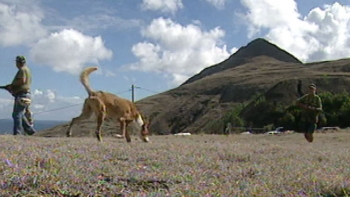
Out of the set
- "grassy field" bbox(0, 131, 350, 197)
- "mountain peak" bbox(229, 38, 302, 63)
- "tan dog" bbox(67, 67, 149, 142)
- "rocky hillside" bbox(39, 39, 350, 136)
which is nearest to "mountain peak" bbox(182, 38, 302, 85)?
"mountain peak" bbox(229, 38, 302, 63)

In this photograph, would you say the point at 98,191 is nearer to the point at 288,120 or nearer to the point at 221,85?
the point at 288,120

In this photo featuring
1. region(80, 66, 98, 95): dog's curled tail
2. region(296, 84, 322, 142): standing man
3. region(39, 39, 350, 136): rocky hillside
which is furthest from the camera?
region(39, 39, 350, 136): rocky hillside

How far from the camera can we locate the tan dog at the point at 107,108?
459 inches

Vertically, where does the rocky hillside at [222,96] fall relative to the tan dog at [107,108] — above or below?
above

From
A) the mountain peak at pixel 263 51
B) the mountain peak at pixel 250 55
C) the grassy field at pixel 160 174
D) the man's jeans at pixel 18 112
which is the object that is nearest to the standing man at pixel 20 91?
the man's jeans at pixel 18 112

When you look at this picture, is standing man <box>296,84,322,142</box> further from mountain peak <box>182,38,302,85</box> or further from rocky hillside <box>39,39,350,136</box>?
mountain peak <box>182,38,302,85</box>

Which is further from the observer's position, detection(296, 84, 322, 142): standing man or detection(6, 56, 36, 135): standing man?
detection(296, 84, 322, 142): standing man

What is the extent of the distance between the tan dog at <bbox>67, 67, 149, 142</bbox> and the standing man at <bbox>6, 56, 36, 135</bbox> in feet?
4.24

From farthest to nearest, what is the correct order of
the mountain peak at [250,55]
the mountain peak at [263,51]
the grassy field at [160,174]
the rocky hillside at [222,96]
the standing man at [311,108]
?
the mountain peak at [263,51] → the mountain peak at [250,55] → the rocky hillside at [222,96] → the standing man at [311,108] → the grassy field at [160,174]

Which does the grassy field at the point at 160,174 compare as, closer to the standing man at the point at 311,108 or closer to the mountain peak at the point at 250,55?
the standing man at the point at 311,108

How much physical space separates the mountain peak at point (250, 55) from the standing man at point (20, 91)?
96.7 metres

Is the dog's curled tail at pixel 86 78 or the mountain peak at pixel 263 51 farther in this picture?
the mountain peak at pixel 263 51

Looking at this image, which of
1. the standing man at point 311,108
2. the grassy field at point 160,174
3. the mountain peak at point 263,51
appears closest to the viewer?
the grassy field at point 160,174

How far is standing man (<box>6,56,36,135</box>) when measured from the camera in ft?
38.1
